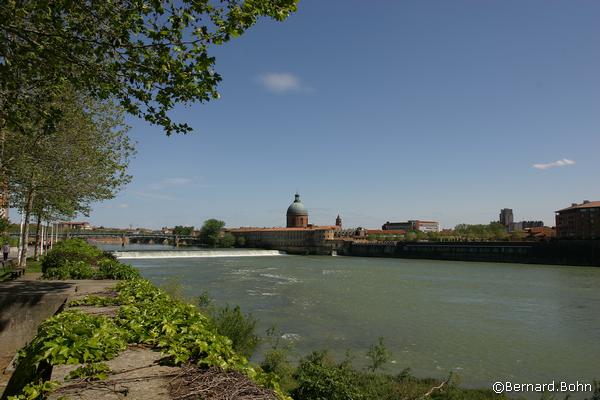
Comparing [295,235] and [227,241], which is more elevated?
[295,235]

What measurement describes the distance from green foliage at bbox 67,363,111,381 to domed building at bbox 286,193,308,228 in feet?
512

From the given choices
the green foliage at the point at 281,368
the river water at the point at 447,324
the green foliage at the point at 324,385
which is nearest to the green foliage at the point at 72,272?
the green foliage at the point at 281,368

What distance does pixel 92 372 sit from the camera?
13.0 ft

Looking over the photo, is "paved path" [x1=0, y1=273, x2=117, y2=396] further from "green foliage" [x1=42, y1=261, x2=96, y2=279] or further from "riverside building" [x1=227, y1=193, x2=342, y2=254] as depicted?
"riverside building" [x1=227, y1=193, x2=342, y2=254]

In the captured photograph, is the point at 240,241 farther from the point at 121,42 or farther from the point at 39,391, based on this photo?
the point at 39,391

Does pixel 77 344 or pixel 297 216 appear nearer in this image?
pixel 77 344

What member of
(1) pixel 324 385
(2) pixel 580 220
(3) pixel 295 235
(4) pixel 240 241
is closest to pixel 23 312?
(1) pixel 324 385

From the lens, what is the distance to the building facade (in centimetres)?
10281

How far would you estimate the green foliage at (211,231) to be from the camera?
516 ft

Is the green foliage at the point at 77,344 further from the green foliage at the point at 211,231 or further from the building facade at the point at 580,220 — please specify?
the green foliage at the point at 211,231

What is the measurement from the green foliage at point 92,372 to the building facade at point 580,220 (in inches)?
4315

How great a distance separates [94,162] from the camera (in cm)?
2120

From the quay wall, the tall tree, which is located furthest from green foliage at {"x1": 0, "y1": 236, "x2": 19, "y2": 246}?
the quay wall

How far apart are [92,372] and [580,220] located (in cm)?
12421
